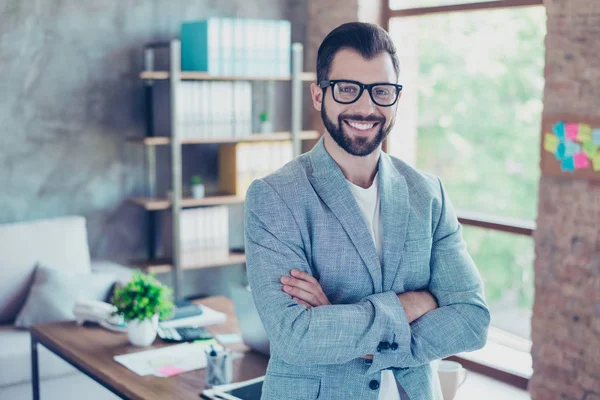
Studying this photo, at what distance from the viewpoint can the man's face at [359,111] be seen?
5.88 feet

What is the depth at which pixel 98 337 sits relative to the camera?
9.68 feet

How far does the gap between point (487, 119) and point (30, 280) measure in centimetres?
286

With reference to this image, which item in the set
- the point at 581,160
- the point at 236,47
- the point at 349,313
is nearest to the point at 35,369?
the point at 349,313

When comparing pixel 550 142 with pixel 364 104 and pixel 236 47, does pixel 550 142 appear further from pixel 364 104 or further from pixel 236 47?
pixel 364 104

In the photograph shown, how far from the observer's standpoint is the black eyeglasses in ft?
5.89

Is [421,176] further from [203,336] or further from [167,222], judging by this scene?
[167,222]

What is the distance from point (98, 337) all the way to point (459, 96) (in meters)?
2.92

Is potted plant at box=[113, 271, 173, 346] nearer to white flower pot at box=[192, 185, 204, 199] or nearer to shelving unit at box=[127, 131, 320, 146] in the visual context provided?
shelving unit at box=[127, 131, 320, 146]

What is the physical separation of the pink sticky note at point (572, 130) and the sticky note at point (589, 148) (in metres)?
0.07

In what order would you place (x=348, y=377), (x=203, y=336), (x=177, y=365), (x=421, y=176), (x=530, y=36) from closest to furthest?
(x=348, y=377) < (x=421, y=176) < (x=177, y=365) < (x=203, y=336) < (x=530, y=36)

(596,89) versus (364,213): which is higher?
(596,89)

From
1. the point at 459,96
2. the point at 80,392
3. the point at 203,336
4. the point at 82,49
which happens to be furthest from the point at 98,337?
the point at 459,96

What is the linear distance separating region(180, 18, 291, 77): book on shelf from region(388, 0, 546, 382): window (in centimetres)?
82

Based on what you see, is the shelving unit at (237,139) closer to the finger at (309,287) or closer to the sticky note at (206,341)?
the sticky note at (206,341)
